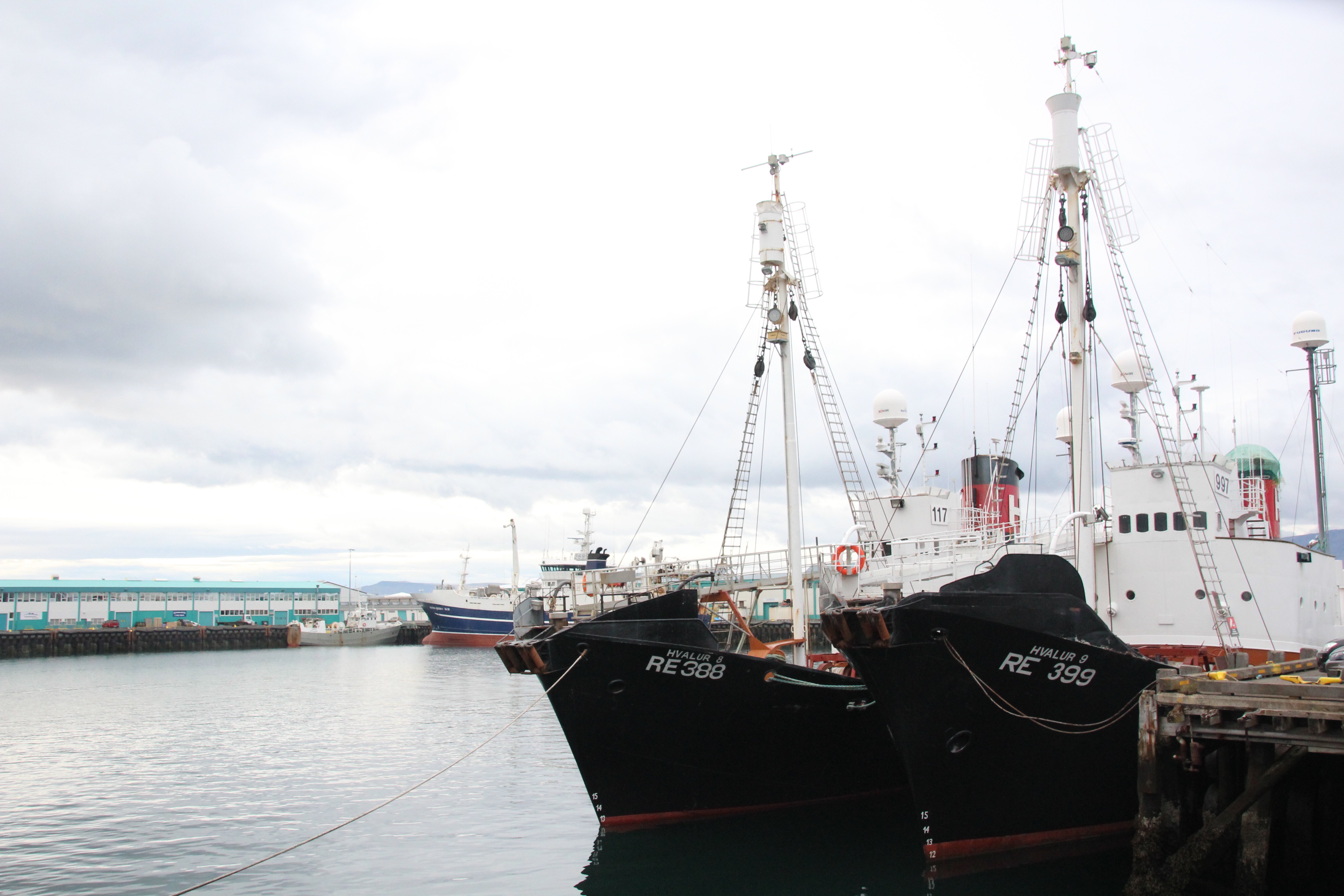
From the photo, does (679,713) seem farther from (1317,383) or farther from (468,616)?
(468,616)

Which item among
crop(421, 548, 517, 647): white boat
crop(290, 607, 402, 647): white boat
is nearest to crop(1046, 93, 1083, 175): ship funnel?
crop(421, 548, 517, 647): white boat

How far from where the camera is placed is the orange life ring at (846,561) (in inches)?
863

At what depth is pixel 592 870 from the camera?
15.3 metres

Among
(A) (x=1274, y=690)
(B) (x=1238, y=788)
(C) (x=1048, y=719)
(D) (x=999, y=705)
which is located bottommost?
(B) (x=1238, y=788)

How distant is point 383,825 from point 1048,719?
509 inches

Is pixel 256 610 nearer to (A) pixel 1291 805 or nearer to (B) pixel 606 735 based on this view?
(B) pixel 606 735

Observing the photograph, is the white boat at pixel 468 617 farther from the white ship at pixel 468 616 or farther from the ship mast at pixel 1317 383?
the ship mast at pixel 1317 383

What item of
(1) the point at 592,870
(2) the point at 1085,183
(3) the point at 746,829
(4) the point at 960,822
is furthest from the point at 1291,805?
(2) the point at 1085,183

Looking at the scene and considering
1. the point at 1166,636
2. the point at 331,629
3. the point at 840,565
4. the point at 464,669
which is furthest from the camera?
the point at 331,629

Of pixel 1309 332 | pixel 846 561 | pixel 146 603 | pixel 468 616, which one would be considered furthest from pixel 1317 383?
pixel 146 603

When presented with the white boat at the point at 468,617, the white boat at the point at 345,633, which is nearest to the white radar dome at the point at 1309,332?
the white boat at the point at 468,617

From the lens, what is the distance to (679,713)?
16234mm

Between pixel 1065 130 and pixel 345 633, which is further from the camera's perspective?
pixel 345 633

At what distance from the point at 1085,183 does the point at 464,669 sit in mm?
53592
